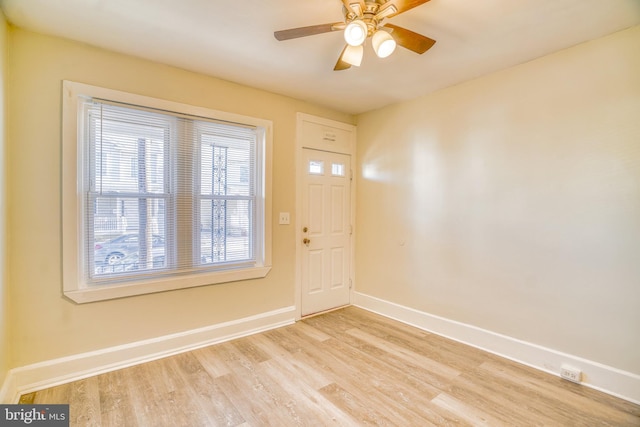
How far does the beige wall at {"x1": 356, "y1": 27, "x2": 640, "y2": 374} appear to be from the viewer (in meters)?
2.04

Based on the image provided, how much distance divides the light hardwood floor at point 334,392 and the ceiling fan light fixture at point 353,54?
2.26 m

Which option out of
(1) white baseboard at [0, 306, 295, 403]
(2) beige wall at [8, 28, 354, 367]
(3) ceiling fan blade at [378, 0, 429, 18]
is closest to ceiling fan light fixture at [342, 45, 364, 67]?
(3) ceiling fan blade at [378, 0, 429, 18]

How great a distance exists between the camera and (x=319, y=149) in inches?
140

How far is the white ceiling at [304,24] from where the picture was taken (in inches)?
70.5

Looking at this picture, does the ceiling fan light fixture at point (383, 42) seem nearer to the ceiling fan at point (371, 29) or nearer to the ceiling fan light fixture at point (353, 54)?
the ceiling fan at point (371, 29)

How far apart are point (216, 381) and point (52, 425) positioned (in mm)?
913

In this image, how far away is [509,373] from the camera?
7.57ft

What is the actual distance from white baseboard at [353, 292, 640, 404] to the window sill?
167cm

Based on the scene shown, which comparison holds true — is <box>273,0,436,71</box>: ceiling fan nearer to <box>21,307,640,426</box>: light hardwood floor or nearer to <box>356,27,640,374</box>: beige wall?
<box>356,27,640,374</box>: beige wall

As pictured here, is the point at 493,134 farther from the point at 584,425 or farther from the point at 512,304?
the point at 584,425

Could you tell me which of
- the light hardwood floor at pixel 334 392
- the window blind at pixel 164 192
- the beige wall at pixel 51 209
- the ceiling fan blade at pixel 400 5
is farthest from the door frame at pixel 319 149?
the ceiling fan blade at pixel 400 5

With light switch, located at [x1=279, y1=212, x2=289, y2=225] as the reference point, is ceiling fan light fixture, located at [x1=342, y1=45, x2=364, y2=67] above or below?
above

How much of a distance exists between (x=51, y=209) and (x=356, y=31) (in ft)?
7.84

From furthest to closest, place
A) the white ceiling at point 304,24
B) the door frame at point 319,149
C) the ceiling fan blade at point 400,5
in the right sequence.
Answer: the door frame at point 319,149, the white ceiling at point 304,24, the ceiling fan blade at point 400,5
